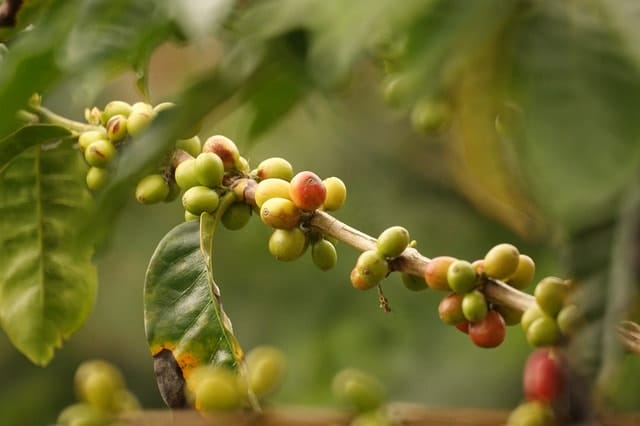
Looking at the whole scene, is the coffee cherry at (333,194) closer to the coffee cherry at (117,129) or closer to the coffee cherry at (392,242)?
the coffee cherry at (392,242)

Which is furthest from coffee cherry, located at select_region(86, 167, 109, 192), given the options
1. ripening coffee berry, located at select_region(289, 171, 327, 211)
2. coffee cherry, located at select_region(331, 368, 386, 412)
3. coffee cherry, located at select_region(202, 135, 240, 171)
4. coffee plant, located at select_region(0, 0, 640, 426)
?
coffee cherry, located at select_region(331, 368, 386, 412)

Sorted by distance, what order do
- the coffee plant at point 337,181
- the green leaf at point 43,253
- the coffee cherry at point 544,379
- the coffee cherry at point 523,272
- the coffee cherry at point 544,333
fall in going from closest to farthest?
1. the coffee plant at point 337,181
2. the coffee cherry at point 544,379
3. the coffee cherry at point 544,333
4. the coffee cherry at point 523,272
5. the green leaf at point 43,253

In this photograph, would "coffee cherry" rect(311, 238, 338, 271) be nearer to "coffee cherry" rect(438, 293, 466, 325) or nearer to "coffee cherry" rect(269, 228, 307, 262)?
"coffee cherry" rect(269, 228, 307, 262)

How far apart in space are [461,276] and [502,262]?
A: 4 cm

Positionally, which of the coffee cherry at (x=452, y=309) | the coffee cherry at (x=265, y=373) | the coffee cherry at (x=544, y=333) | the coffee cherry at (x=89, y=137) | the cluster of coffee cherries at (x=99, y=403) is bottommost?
the cluster of coffee cherries at (x=99, y=403)

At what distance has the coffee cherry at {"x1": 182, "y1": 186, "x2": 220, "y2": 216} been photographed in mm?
885

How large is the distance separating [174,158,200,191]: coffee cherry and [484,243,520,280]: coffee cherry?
30 centimetres

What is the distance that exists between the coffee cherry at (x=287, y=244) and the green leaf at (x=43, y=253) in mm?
296

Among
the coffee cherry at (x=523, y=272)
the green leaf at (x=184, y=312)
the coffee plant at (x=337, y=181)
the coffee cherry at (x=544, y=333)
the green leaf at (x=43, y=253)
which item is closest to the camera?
the coffee plant at (x=337, y=181)

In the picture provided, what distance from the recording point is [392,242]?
31.2 inches

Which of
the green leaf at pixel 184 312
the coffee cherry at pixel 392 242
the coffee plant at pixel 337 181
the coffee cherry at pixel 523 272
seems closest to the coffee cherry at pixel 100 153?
the coffee plant at pixel 337 181

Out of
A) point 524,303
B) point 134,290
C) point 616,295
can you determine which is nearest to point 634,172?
point 616,295

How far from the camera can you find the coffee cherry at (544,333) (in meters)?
0.68

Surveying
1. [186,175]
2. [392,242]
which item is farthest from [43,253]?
[392,242]
